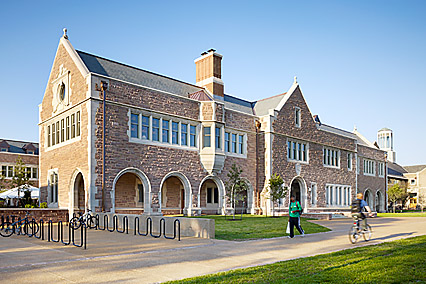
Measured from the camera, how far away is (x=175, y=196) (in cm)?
2738

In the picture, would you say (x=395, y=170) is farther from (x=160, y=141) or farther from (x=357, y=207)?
(x=357, y=207)

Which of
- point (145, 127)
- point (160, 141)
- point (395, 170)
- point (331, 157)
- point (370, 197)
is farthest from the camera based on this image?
point (395, 170)

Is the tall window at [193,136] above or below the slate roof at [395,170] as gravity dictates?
above

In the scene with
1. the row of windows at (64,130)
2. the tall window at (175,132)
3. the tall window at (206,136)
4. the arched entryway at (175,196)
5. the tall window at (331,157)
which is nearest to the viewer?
the row of windows at (64,130)

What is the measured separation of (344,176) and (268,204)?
13540 millimetres

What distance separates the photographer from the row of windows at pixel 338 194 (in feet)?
121

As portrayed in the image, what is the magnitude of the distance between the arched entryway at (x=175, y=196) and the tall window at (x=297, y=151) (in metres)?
9.89

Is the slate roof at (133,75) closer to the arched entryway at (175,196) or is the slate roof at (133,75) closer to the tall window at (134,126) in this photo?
the tall window at (134,126)

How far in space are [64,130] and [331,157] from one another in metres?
24.6

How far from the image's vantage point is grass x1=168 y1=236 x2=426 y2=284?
6680mm

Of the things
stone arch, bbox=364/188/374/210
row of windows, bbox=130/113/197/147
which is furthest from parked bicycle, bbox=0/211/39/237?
stone arch, bbox=364/188/374/210

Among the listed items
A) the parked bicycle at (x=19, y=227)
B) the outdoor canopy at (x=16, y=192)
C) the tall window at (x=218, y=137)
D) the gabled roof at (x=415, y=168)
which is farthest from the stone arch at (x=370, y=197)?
the parked bicycle at (x=19, y=227)

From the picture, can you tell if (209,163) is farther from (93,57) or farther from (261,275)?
(261,275)

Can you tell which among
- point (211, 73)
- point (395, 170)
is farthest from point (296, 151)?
point (395, 170)
